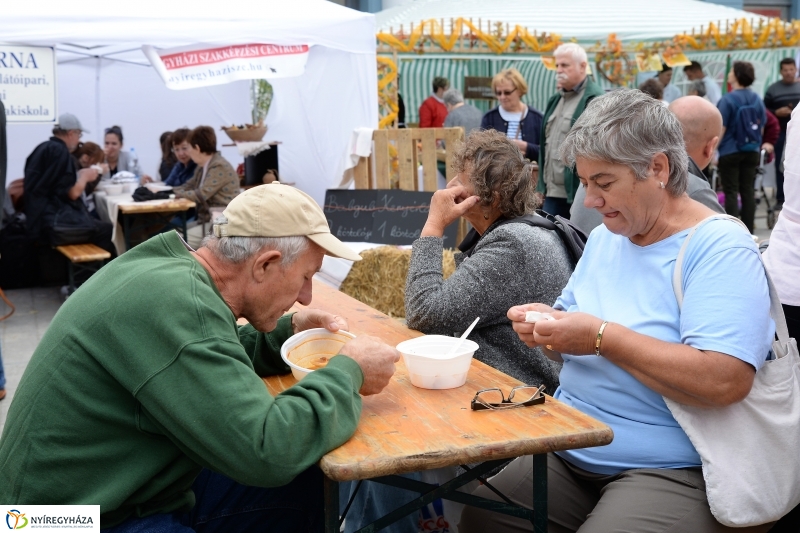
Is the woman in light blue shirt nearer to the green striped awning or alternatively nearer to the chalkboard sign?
the chalkboard sign

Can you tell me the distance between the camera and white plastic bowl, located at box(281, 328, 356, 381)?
221 centimetres

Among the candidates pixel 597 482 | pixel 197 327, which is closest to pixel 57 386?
pixel 197 327

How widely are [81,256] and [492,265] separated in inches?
226

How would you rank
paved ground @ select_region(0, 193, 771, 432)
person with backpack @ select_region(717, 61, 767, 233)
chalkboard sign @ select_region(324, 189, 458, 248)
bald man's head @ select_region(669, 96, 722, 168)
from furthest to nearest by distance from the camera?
1. person with backpack @ select_region(717, 61, 767, 233)
2. chalkboard sign @ select_region(324, 189, 458, 248)
3. paved ground @ select_region(0, 193, 771, 432)
4. bald man's head @ select_region(669, 96, 722, 168)

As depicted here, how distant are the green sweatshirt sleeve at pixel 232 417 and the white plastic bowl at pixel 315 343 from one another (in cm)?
50

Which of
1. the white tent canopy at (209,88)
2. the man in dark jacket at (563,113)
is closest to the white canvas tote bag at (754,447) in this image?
the man in dark jacket at (563,113)

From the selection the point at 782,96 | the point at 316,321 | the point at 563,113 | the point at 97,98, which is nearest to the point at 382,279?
the point at 563,113

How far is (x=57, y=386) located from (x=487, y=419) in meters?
0.93

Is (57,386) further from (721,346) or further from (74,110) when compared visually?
(74,110)

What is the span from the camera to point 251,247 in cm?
190

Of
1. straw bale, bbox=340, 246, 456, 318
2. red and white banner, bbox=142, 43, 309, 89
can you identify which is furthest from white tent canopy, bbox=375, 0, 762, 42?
straw bale, bbox=340, 246, 456, 318

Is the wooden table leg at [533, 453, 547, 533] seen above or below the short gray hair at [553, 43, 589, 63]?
below

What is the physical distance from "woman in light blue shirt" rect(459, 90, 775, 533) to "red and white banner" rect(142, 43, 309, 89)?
17.6ft

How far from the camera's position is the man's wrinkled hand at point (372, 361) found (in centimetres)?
191
